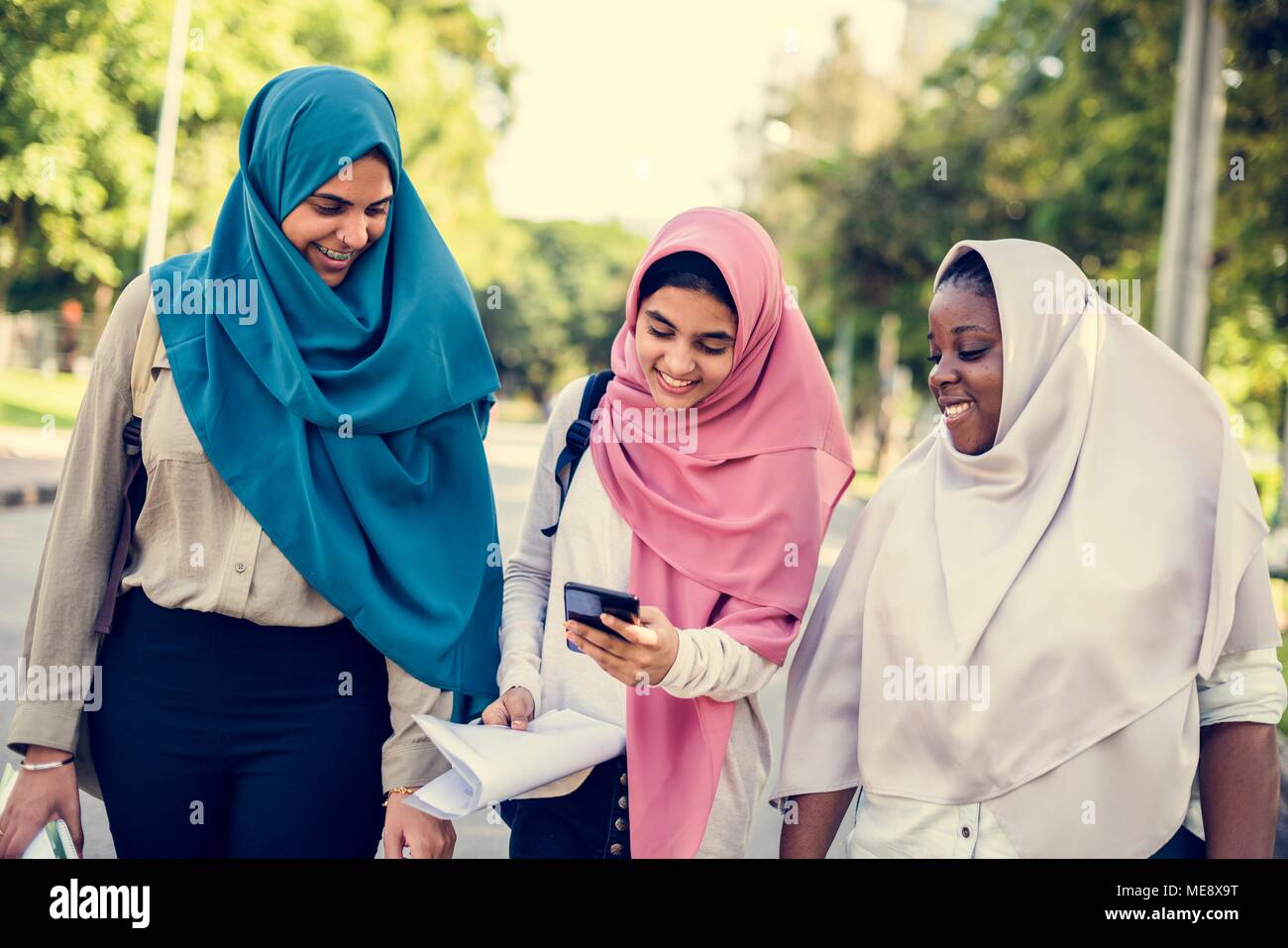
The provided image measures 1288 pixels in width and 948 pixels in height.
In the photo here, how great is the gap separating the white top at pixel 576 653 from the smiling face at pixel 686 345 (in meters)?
0.26

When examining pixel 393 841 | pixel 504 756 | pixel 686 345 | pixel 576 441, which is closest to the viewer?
pixel 504 756

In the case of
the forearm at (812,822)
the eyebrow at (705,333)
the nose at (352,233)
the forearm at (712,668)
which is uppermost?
the nose at (352,233)

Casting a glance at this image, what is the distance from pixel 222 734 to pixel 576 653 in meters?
0.69

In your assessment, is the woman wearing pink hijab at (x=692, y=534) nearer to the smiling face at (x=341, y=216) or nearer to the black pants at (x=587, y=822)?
the black pants at (x=587, y=822)

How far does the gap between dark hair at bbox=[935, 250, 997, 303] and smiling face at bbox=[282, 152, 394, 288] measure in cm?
114

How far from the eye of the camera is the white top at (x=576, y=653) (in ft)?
8.12

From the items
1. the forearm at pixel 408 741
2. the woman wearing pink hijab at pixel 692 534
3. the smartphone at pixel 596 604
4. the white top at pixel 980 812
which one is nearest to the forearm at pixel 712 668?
the woman wearing pink hijab at pixel 692 534

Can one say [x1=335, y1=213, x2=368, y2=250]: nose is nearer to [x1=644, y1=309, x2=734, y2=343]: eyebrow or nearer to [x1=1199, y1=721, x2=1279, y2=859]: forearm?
[x1=644, y1=309, x2=734, y2=343]: eyebrow

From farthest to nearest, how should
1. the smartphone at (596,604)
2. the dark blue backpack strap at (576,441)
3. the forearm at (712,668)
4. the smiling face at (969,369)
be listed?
1. the dark blue backpack strap at (576,441)
2. the smiling face at (969,369)
3. the forearm at (712,668)
4. the smartphone at (596,604)

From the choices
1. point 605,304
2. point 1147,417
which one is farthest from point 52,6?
point 605,304

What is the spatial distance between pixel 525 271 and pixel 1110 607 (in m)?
66.3

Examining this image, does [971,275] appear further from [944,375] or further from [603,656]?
[603,656]

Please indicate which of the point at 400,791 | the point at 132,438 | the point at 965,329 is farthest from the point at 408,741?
A: the point at 965,329

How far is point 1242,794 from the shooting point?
2.20 meters
